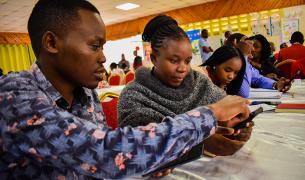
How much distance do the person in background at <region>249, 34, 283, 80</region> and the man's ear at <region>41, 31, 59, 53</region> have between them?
2688mm

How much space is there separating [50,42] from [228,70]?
4.09 feet

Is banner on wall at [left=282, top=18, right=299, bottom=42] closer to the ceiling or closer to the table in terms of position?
the ceiling

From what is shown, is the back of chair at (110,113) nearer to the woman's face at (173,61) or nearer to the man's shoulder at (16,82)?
the woman's face at (173,61)

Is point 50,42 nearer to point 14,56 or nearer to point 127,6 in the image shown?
point 127,6

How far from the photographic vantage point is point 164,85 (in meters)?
1.13

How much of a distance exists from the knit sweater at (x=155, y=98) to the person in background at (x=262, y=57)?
2053mm

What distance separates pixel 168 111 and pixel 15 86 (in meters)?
0.63

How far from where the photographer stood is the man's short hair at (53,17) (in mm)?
669

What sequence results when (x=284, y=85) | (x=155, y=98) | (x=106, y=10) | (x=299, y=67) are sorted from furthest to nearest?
1. (x=106, y=10)
2. (x=299, y=67)
3. (x=284, y=85)
4. (x=155, y=98)

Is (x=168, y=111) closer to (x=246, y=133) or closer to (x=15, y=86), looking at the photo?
(x=246, y=133)

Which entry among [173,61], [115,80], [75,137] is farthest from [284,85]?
[115,80]

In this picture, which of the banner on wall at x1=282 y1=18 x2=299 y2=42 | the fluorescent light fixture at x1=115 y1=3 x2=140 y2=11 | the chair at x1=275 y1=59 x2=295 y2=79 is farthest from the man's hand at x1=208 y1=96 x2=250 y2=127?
the fluorescent light fixture at x1=115 y1=3 x2=140 y2=11

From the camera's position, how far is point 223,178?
719mm

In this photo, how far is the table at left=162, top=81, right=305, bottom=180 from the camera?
2.38ft
